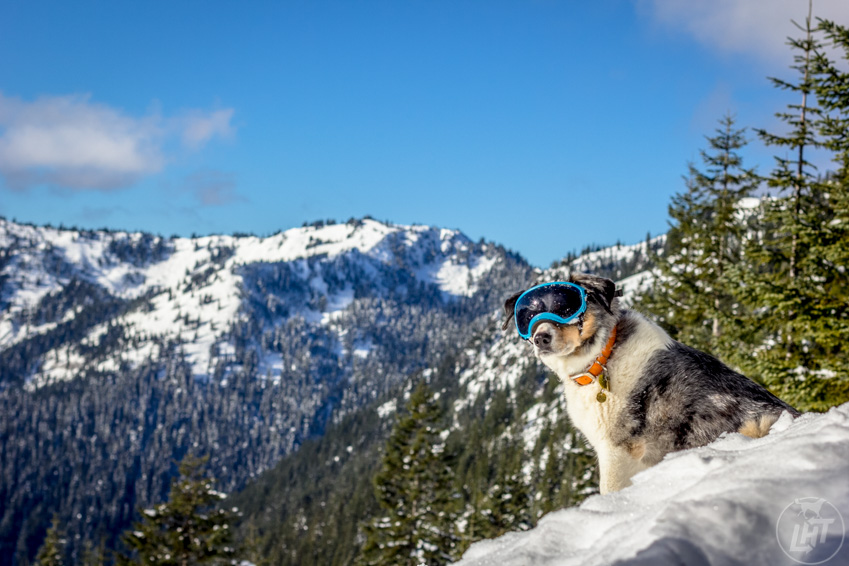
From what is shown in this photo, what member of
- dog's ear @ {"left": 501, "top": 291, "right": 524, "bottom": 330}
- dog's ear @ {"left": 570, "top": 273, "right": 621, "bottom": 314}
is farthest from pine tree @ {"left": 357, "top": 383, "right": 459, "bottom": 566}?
dog's ear @ {"left": 570, "top": 273, "right": 621, "bottom": 314}

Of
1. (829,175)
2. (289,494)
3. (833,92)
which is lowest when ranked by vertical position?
(289,494)

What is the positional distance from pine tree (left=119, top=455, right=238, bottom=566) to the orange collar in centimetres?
2177

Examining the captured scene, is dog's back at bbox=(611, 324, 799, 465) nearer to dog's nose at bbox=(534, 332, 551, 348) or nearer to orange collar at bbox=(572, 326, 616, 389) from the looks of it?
orange collar at bbox=(572, 326, 616, 389)

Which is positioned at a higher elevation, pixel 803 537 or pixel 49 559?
pixel 803 537

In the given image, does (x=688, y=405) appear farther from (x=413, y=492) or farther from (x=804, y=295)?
(x=413, y=492)

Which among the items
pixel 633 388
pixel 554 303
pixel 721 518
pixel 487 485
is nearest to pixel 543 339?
pixel 554 303

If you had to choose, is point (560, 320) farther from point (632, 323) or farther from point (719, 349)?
point (719, 349)

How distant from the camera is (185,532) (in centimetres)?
2248

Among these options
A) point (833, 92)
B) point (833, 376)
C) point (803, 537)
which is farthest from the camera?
point (833, 92)

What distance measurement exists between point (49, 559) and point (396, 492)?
23896mm

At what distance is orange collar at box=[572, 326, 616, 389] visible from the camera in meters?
4.71

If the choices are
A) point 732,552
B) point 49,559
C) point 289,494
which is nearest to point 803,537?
point 732,552

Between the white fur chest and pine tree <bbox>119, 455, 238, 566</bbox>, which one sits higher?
the white fur chest

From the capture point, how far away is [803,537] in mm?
1756
